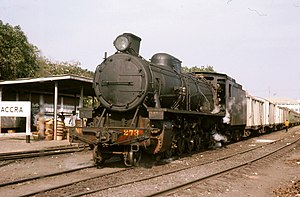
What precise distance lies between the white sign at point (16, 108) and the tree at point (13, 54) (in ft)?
33.5

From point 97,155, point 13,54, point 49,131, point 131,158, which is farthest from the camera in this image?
point 13,54

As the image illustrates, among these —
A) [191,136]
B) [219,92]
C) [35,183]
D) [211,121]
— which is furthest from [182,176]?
[219,92]

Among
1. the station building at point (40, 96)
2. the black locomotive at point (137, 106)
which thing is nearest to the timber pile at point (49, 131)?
the station building at point (40, 96)

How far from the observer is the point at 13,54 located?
28.1 meters

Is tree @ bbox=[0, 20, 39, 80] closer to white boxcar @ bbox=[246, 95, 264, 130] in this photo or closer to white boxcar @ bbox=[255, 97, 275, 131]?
white boxcar @ bbox=[246, 95, 264, 130]

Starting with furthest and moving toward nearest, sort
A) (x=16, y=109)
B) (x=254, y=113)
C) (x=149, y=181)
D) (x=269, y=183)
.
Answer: (x=254, y=113), (x=16, y=109), (x=269, y=183), (x=149, y=181)

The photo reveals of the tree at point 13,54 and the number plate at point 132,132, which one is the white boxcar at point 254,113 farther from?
the tree at point 13,54

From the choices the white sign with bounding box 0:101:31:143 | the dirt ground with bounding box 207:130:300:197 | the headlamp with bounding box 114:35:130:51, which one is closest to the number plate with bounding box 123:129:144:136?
the headlamp with bounding box 114:35:130:51

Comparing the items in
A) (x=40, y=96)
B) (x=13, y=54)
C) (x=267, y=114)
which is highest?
(x=13, y=54)

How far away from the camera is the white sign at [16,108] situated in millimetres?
17328

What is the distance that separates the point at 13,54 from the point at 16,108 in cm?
1195

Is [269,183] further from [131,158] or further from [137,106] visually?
[137,106]

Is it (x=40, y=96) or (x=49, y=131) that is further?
(x=40, y=96)

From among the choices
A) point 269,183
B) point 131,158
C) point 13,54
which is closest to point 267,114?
point 13,54
